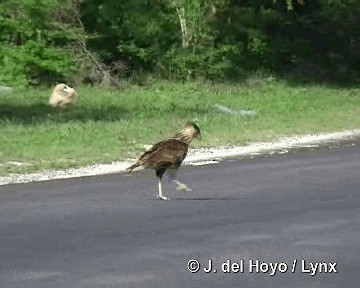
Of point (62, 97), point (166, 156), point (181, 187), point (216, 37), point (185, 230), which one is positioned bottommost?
point (62, 97)

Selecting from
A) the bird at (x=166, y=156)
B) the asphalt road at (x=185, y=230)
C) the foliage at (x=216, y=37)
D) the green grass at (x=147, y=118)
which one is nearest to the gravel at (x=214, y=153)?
the green grass at (x=147, y=118)

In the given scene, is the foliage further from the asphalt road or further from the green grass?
the asphalt road

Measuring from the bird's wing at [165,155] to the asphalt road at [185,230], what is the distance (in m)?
0.55

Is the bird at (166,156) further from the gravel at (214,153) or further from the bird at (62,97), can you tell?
the bird at (62,97)

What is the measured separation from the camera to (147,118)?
28.1 m

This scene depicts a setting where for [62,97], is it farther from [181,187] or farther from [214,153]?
[181,187]

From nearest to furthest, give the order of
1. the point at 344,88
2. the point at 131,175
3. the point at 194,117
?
the point at 131,175 → the point at 194,117 → the point at 344,88

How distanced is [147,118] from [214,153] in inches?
233

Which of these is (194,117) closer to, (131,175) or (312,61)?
(131,175)

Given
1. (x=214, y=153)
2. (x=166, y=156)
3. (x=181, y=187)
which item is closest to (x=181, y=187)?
(x=181, y=187)

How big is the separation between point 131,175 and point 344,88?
2005 cm

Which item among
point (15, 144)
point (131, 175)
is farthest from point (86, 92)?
point (131, 175)

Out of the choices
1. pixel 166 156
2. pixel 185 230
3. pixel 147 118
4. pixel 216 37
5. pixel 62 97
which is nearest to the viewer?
pixel 185 230

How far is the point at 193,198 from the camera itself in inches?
608
